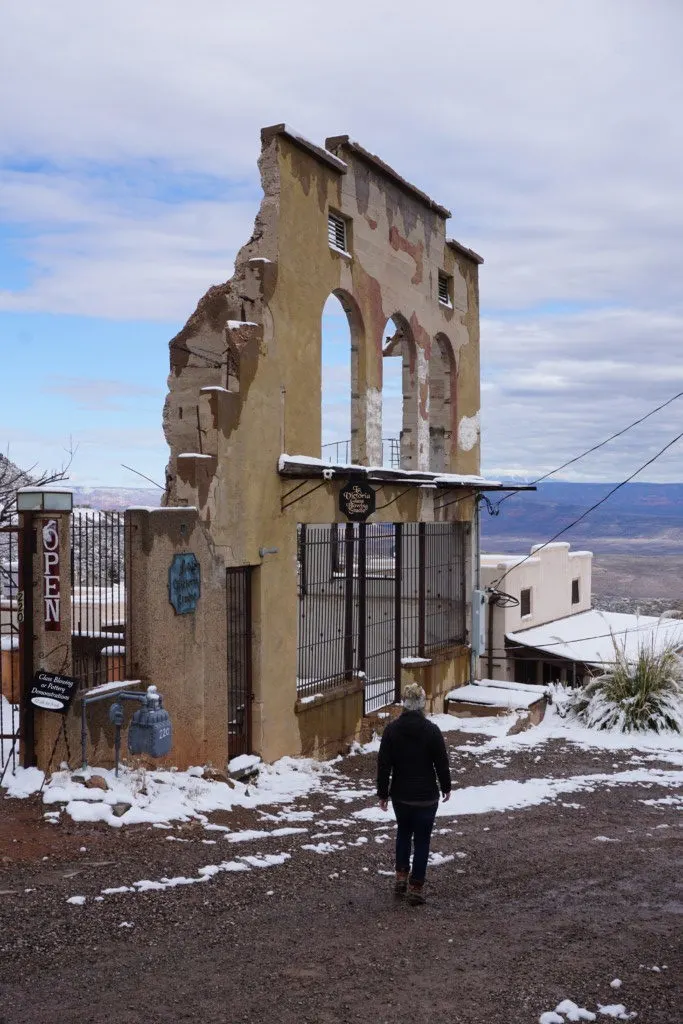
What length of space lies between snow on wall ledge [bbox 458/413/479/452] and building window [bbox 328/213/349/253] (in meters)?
5.24

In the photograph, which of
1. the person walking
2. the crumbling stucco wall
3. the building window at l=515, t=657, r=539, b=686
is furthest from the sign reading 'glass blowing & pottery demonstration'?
the building window at l=515, t=657, r=539, b=686

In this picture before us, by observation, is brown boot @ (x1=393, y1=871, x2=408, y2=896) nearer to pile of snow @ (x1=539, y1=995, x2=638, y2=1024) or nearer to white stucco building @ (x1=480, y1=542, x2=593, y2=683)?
pile of snow @ (x1=539, y1=995, x2=638, y2=1024)

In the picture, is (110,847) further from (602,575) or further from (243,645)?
(602,575)

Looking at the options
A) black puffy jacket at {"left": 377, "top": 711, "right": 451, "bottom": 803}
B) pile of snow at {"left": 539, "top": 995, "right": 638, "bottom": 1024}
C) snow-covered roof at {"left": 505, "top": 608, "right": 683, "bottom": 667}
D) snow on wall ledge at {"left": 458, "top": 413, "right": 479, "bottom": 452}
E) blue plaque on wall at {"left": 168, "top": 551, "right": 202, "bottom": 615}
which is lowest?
snow-covered roof at {"left": 505, "top": 608, "right": 683, "bottom": 667}

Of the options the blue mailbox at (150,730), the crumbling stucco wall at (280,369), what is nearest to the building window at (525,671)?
the crumbling stucco wall at (280,369)

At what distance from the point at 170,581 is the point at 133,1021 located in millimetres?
5359

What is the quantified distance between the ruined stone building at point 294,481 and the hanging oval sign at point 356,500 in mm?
21

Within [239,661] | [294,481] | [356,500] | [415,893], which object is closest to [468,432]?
[356,500]

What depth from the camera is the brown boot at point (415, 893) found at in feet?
23.1

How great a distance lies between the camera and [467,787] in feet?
37.8

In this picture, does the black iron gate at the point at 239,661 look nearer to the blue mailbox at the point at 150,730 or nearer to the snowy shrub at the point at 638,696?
the blue mailbox at the point at 150,730

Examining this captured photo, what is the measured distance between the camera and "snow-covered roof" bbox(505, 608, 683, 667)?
2662 cm

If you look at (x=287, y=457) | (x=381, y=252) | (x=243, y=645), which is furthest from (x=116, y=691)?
(x=381, y=252)

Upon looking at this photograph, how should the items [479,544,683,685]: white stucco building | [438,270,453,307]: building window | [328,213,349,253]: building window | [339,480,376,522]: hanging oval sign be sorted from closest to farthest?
Result: 1. [339,480,376,522]: hanging oval sign
2. [328,213,349,253]: building window
3. [438,270,453,307]: building window
4. [479,544,683,685]: white stucco building
